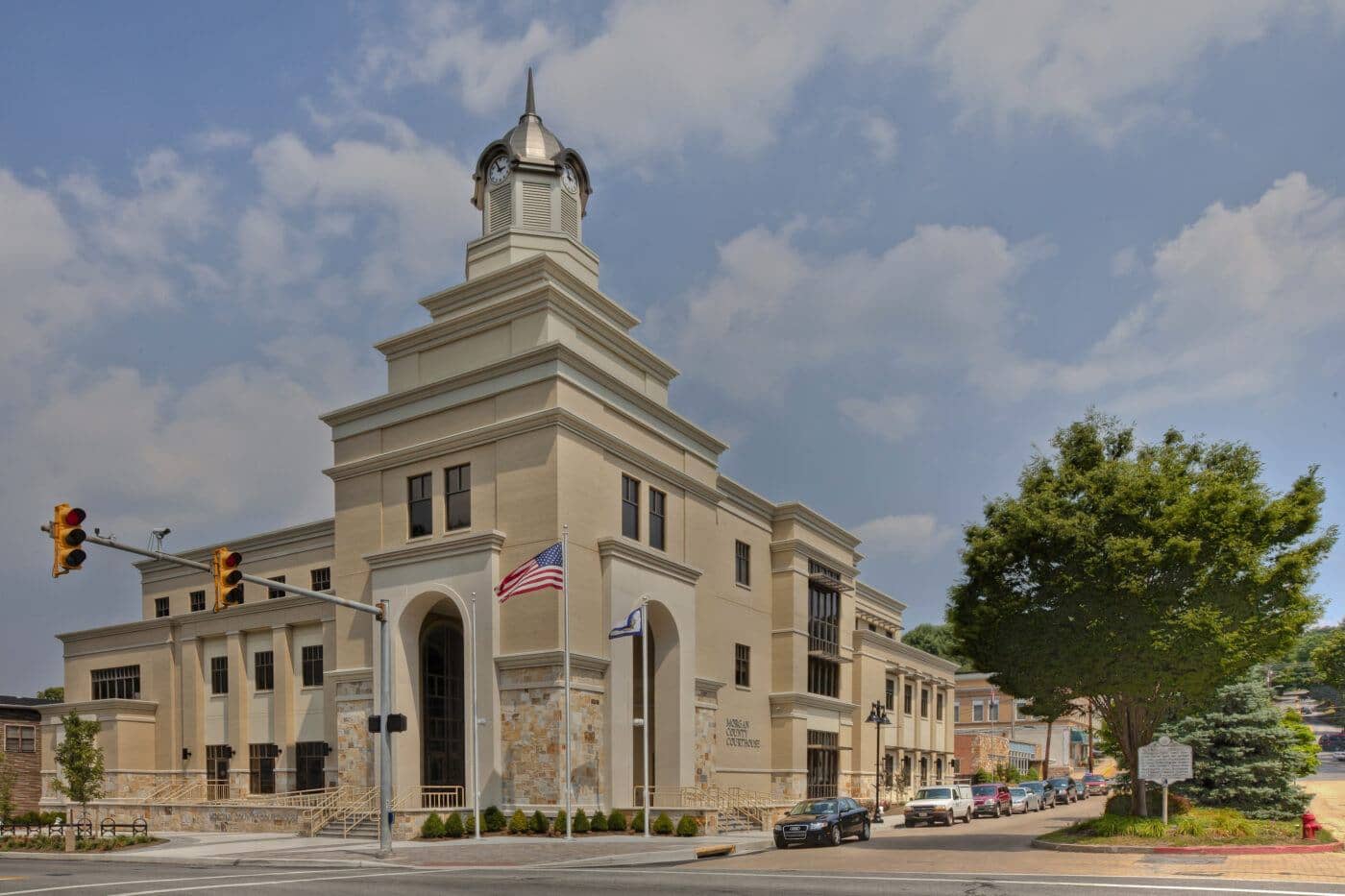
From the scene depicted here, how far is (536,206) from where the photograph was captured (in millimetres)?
47156

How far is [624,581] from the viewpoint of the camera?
133 ft

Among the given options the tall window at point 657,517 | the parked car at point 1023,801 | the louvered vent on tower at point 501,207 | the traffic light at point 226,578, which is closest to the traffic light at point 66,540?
the traffic light at point 226,578

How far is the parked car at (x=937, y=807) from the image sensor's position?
46.6 m

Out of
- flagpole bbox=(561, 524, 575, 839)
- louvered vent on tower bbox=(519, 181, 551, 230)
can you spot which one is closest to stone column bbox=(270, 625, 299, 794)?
flagpole bbox=(561, 524, 575, 839)

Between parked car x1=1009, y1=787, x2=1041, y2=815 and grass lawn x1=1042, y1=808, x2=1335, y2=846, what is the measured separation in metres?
26.2

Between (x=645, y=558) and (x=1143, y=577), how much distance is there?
18.3m

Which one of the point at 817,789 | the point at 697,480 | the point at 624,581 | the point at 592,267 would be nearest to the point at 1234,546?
the point at 624,581

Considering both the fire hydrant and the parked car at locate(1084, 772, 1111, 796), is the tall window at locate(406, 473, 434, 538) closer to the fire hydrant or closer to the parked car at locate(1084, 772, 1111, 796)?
the fire hydrant

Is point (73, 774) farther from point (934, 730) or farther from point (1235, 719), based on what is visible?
point (934, 730)

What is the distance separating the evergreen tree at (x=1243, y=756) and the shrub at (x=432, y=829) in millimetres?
22709

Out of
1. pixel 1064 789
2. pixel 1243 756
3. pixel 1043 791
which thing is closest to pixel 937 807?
pixel 1243 756

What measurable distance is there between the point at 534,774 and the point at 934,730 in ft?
149

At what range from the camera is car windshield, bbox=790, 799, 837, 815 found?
3438 centimetres

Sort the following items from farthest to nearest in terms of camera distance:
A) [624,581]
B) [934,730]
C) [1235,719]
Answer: [934,730]
[624,581]
[1235,719]
